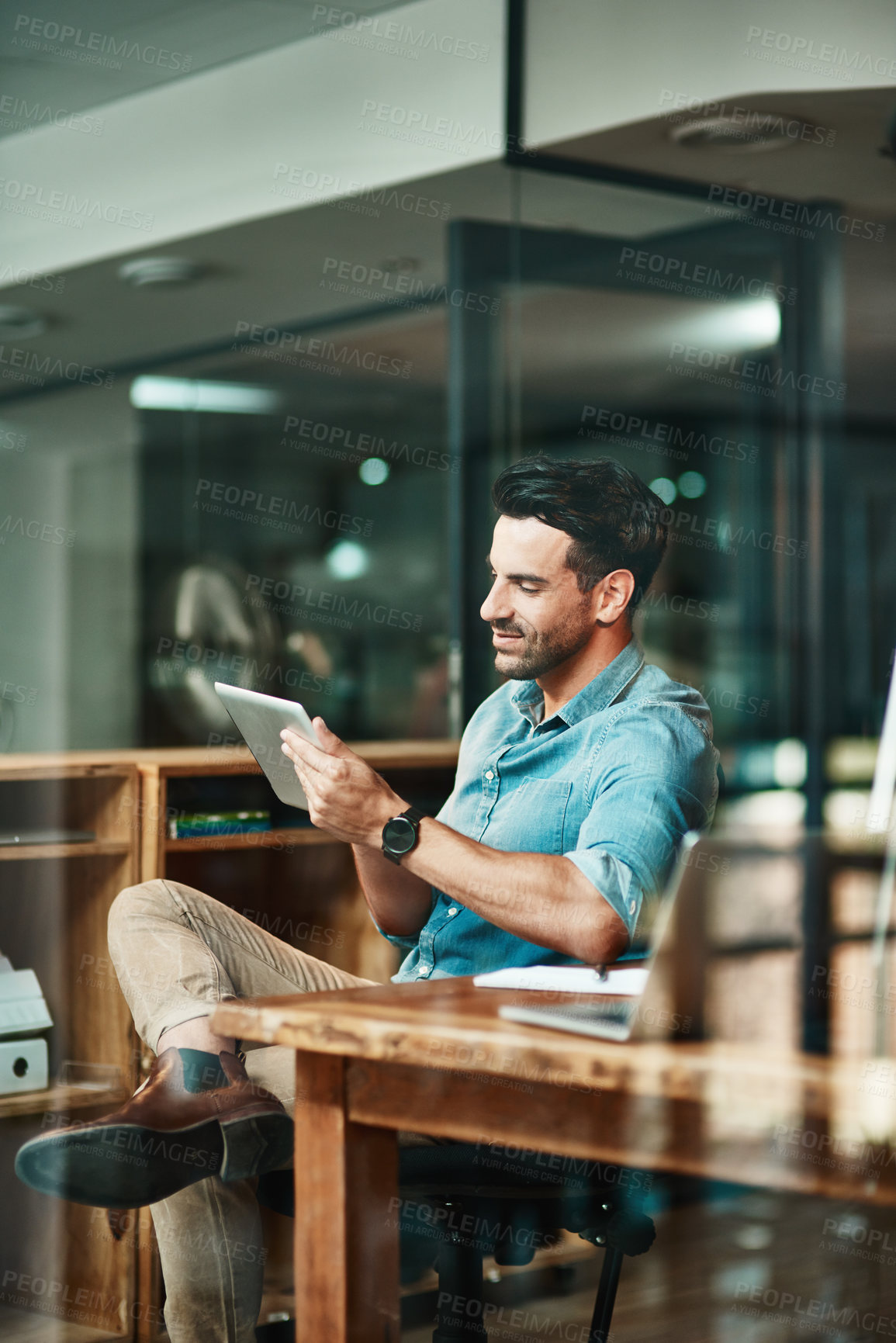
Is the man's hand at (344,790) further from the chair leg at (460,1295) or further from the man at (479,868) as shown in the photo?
the chair leg at (460,1295)

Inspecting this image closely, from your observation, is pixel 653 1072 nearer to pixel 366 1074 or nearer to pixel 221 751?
pixel 366 1074

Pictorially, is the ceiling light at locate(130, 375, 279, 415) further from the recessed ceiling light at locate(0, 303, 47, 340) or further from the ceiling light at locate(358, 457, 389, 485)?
the recessed ceiling light at locate(0, 303, 47, 340)

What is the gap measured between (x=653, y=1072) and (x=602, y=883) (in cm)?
45

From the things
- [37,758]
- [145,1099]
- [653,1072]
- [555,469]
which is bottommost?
[145,1099]

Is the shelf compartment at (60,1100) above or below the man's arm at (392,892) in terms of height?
below

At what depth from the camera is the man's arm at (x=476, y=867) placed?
1.53 meters

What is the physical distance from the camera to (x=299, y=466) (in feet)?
16.4

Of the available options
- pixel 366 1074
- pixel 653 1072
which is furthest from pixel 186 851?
pixel 653 1072

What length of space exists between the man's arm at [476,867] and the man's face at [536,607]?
355 mm

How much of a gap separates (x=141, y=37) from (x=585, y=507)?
6.79 ft

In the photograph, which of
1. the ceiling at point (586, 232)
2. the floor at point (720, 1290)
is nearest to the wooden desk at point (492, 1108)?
the floor at point (720, 1290)

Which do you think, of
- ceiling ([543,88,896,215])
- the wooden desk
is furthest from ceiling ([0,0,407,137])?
the wooden desk

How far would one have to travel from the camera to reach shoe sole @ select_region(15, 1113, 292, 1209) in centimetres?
146

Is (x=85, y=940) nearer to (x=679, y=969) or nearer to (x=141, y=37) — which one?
(x=679, y=969)
